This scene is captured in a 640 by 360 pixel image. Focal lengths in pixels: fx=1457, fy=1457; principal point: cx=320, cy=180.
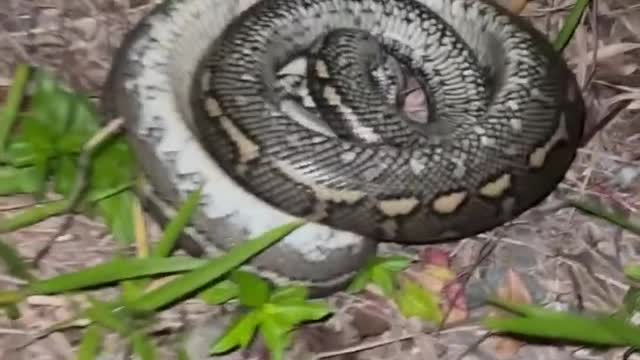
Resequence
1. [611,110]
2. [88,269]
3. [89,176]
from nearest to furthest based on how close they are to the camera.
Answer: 1. [88,269]
2. [89,176]
3. [611,110]

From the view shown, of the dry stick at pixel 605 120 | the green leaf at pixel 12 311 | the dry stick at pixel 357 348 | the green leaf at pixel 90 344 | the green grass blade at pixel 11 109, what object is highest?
the green grass blade at pixel 11 109

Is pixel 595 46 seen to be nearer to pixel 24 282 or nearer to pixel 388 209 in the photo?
pixel 388 209

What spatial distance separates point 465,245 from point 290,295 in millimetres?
396

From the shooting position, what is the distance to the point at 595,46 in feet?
10.6

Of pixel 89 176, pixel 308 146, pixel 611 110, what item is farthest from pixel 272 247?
pixel 611 110

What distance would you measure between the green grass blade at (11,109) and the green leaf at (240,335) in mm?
571

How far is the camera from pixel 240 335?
2.57 meters

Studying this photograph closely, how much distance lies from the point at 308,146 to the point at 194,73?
1.26 ft

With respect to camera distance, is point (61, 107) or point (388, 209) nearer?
point (388, 209)

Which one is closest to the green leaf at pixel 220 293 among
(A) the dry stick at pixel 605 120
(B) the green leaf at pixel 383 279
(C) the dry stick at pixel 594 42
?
(B) the green leaf at pixel 383 279

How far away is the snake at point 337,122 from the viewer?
8.79ft

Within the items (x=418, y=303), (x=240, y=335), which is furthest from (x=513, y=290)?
(x=240, y=335)

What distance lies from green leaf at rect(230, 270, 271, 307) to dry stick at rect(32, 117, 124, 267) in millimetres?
336

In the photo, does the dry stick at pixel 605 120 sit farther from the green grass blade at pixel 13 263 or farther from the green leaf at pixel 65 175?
the green grass blade at pixel 13 263
